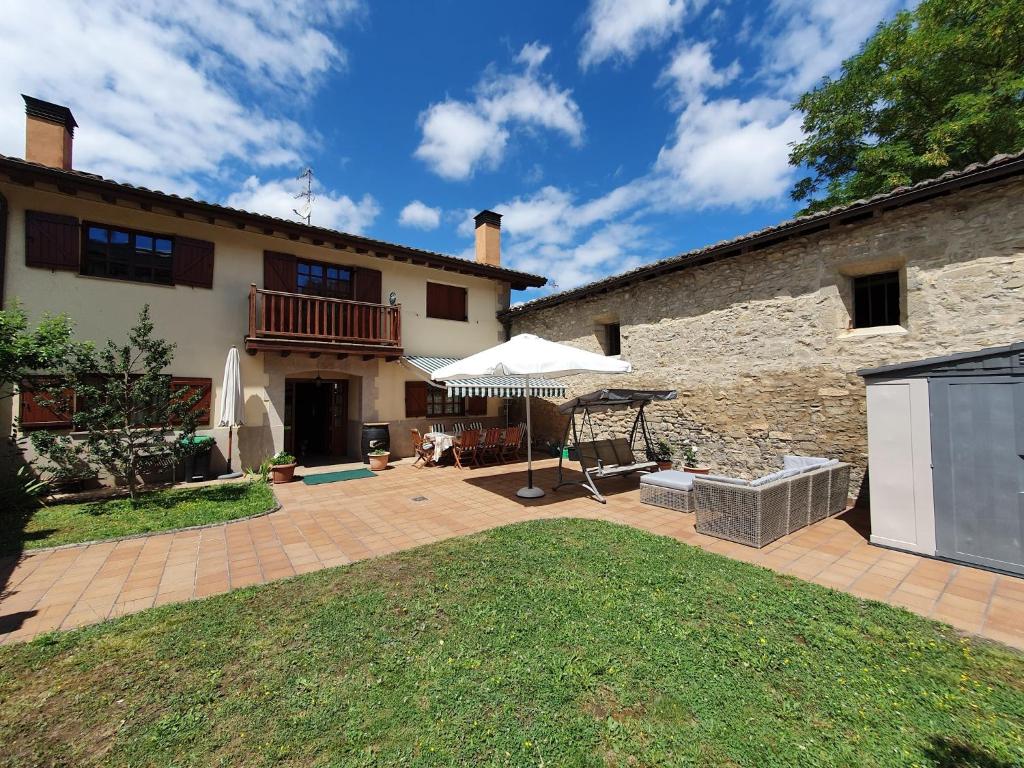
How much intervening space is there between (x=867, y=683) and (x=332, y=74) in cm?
1494

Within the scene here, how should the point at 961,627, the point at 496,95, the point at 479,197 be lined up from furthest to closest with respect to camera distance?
the point at 479,197
the point at 496,95
the point at 961,627

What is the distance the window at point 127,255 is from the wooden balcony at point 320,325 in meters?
1.95

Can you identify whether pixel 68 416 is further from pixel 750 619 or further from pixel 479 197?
pixel 479 197

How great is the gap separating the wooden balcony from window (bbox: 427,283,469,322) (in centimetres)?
178

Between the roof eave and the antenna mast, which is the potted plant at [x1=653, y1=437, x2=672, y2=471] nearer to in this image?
the roof eave

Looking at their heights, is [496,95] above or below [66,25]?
above

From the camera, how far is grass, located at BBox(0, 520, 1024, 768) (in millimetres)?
2357

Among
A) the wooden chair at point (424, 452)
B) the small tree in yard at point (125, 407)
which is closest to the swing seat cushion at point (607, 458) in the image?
the wooden chair at point (424, 452)

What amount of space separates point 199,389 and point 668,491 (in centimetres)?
1111

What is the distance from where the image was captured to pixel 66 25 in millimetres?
6578

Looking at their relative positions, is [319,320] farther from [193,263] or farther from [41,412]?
[41,412]

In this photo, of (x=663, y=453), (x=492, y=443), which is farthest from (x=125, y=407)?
(x=663, y=453)

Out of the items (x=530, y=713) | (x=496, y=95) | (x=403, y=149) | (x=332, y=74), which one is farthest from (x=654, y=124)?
(x=530, y=713)

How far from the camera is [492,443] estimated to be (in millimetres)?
12359
